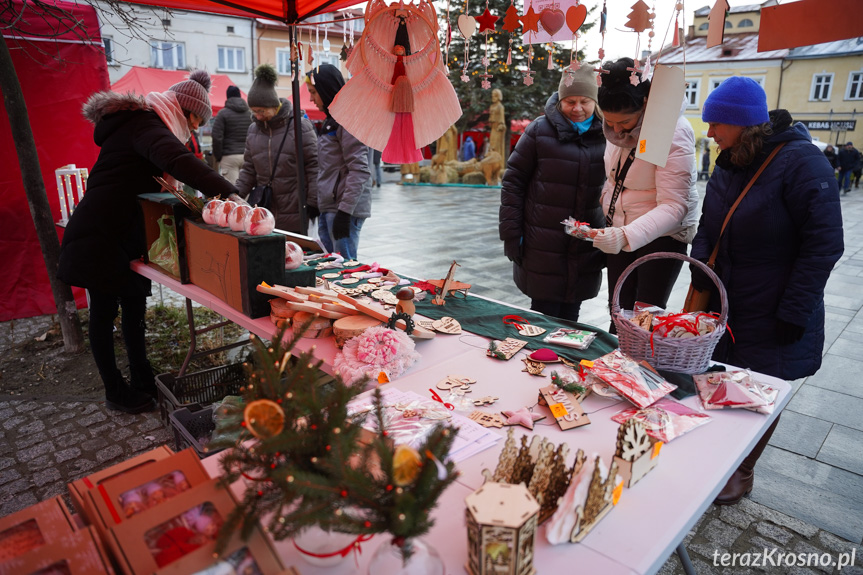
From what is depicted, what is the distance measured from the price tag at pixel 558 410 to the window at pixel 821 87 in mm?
28642

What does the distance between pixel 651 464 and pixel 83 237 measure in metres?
2.75

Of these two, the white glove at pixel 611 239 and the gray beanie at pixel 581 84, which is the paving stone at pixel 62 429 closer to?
the white glove at pixel 611 239

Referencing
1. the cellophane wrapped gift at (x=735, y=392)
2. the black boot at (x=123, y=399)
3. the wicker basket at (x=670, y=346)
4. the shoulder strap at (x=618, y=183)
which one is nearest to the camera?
the cellophane wrapped gift at (x=735, y=392)

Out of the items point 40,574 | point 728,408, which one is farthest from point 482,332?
point 40,574

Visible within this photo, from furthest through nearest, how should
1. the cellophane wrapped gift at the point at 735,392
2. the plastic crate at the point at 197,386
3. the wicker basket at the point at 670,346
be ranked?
the plastic crate at the point at 197,386 < the wicker basket at the point at 670,346 < the cellophane wrapped gift at the point at 735,392

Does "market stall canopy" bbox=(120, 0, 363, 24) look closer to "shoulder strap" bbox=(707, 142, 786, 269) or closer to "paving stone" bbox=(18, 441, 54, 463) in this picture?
"shoulder strap" bbox=(707, 142, 786, 269)

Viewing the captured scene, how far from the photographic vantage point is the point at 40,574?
2.61ft

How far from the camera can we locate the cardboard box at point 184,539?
82cm

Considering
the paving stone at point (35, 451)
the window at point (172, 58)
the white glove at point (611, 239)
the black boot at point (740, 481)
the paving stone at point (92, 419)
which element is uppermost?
the window at point (172, 58)

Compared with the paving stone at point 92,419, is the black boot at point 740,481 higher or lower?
higher

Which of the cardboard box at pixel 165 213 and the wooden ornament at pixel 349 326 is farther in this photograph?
the cardboard box at pixel 165 213

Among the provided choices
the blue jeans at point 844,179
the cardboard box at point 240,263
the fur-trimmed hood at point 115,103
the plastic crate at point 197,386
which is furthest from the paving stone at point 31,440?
the blue jeans at point 844,179

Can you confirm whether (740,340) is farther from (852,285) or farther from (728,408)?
(852,285)

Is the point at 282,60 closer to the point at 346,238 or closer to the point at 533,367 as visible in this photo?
the point at 346,238
